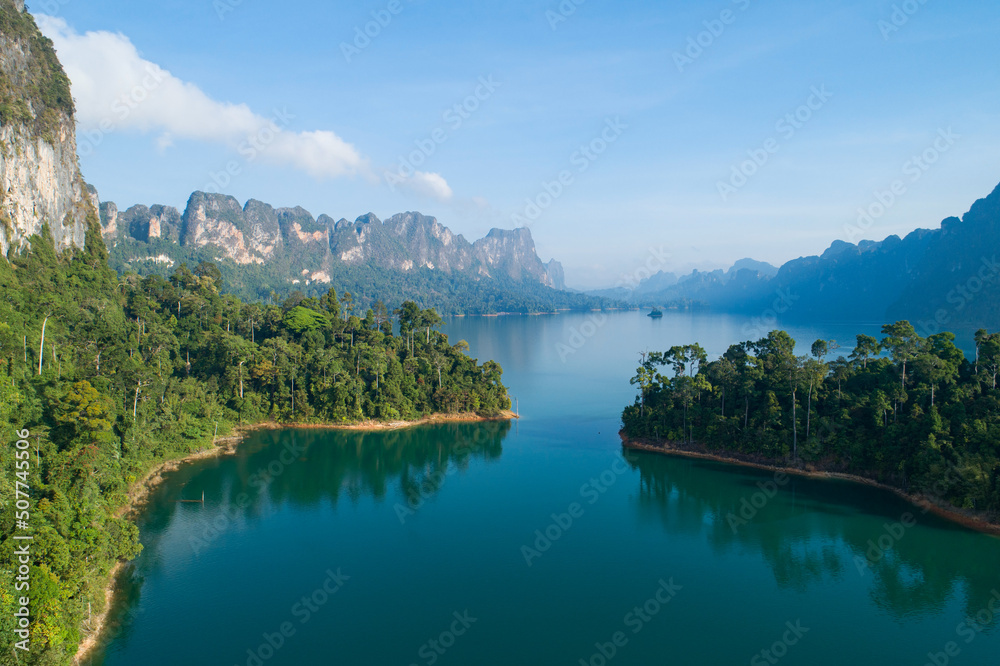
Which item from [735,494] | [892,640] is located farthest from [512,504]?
[892,640]

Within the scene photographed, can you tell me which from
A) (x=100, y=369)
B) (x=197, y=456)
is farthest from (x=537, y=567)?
(x=100, y=369)

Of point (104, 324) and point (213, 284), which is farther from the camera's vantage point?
point (213, 284)

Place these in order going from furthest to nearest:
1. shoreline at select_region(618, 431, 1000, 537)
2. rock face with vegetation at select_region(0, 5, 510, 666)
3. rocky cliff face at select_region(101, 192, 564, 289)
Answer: rocky cliff face at select_region(101, 192, 564, 289) → shoreline at select_region(618, 431, 1000, 537) → rock face with vegetation at select_region(0, 5, 510, 666)

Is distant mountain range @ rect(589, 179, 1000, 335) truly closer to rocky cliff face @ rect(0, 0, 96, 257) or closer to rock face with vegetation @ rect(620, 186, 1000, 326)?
rock face with vegetation @ rect(620, 186, 1000, 326)

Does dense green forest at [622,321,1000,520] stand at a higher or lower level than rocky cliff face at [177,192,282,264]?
lower

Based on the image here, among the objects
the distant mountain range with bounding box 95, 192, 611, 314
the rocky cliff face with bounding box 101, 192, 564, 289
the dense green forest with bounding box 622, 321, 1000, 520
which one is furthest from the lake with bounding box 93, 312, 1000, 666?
the rocky cliff face with bounding box 101, 192, 564, 289

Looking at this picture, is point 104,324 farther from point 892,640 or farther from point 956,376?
point 956,376

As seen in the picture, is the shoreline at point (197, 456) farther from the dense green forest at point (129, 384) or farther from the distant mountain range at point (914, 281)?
the distant mountain range at point (914, 281)
